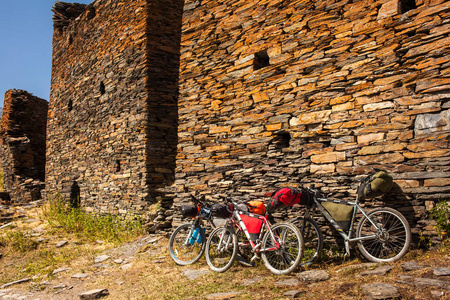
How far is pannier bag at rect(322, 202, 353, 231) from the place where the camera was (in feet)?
12.0

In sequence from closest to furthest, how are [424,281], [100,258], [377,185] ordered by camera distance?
[424,281] < [377,185] < [100,258]

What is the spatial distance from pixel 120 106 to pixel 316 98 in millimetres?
5148

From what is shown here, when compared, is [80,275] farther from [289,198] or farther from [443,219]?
[443,219]

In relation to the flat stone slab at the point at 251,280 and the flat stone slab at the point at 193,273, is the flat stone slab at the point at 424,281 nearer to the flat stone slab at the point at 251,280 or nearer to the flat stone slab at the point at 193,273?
the flat stone slab at the point at 251,280

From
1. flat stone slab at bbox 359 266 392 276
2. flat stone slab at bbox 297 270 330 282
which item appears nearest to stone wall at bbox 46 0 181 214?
flat stone slab at bbox 297 270 330 282

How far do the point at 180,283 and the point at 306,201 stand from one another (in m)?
1.86

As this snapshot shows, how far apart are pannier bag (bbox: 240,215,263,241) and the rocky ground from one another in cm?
39

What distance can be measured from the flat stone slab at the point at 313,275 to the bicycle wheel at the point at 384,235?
56 cm

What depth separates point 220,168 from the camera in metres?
5.42

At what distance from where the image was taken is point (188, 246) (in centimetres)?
495

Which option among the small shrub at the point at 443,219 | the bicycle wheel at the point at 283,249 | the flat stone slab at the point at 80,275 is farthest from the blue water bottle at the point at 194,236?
the small shrub at the point at 443,219

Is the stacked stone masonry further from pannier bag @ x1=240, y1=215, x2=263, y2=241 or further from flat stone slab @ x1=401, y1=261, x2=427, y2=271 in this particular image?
pannier bag @ x1=240, y1=215, x2=263, y2=241

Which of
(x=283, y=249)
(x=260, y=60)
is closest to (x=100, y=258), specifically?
(x=283, y=249)

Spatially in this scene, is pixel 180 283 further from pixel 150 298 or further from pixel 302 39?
pixel 302 39
